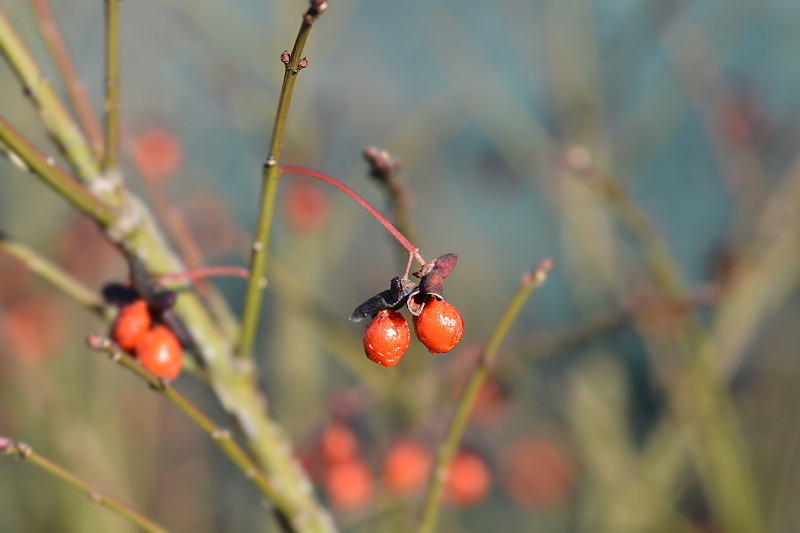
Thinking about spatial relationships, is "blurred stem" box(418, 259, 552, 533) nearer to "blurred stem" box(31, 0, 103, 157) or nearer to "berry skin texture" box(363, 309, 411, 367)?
"berry skin texture" box(363, 309, 411, 367)

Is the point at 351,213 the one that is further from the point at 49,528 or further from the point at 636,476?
the point at 49,528

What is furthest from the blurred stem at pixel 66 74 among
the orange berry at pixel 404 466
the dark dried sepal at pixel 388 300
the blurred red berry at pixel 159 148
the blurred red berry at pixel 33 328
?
the blurred red berry at pixel 33 328

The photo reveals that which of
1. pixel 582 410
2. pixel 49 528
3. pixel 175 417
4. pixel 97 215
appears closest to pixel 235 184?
pixel 175 417

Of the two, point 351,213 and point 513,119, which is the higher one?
point 513,119

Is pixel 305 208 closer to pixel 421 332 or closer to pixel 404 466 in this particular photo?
pixel 404 466

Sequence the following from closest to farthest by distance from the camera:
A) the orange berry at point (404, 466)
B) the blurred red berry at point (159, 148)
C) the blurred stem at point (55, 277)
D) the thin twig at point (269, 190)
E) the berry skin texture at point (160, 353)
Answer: the thin twig at point (269, 190), the berry skin texture at point (160, 353), the blurred stem at point (55, 277), the orange berry at point (404, 466), the blurred red berry at point (159, 148)

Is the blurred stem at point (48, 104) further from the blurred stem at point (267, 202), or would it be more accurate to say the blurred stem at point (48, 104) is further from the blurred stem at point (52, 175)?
the blurred stem at point (267, 202)
